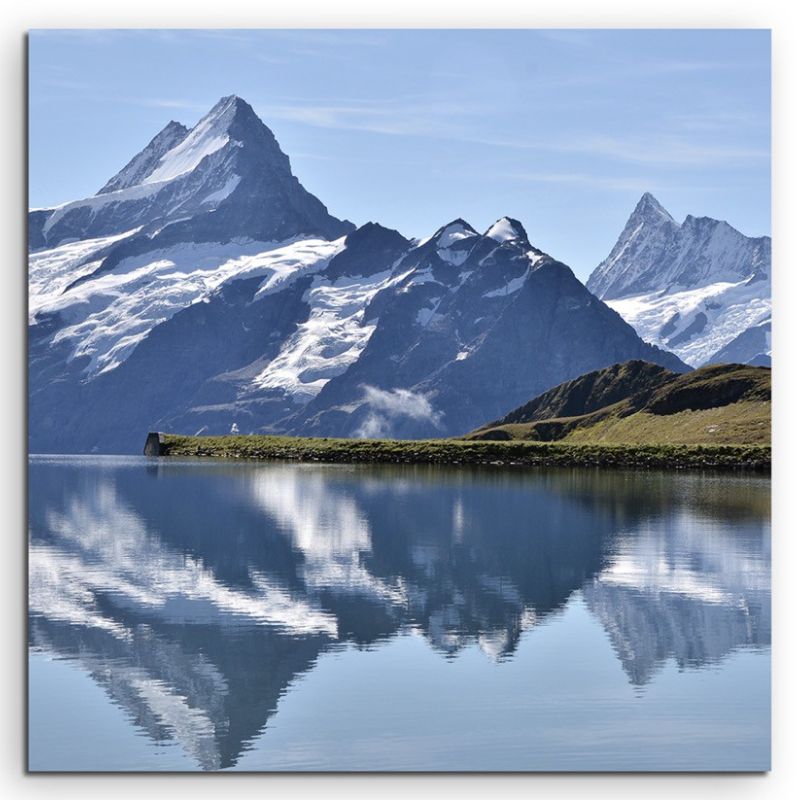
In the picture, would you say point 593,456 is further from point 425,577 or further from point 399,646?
point 399,646

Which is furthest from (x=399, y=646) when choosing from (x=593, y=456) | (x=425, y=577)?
(x=593, y=456)

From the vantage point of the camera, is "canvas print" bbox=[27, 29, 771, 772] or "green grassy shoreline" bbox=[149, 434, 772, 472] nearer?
"canvas print" bbox=[27, 29, 771, 772]

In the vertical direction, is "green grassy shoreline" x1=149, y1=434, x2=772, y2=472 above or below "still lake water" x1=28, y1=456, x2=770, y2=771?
above

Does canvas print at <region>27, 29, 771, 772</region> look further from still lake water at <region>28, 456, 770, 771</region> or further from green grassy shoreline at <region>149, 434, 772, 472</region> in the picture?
green grassy shoreline at <region>149, 434, 772, 472</region>

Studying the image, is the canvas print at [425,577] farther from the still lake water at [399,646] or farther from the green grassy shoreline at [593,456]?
the green grassy shoreline at [593,456]

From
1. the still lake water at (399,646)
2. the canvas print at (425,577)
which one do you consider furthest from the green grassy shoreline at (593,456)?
the canvas print at (425,577)

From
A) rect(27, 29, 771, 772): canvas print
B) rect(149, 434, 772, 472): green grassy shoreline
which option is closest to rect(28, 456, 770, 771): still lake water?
rect(27, 29, 771, 772): canvas print

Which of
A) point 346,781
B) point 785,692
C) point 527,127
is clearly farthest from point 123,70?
point 785,692

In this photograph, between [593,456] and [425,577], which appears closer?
[425,577]
